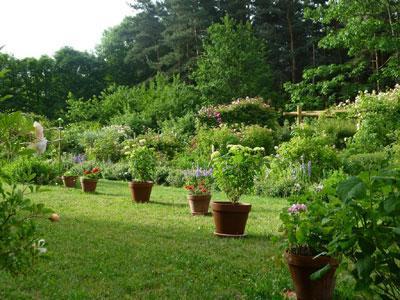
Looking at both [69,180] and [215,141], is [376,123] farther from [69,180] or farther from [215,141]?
[69,180]

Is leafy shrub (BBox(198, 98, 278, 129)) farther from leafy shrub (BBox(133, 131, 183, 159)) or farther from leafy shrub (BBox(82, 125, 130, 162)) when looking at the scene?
leafy shrub (BBox(82, 125, 130, 162))

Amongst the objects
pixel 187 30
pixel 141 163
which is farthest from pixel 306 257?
pixel 187 30

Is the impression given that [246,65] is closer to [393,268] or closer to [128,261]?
[128,261]

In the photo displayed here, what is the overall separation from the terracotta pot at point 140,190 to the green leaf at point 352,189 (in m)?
5.82

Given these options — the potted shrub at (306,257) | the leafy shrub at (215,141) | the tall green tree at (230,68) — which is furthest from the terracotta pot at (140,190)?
the tall green tree at (230,68)

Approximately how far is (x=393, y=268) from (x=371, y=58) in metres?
21.7

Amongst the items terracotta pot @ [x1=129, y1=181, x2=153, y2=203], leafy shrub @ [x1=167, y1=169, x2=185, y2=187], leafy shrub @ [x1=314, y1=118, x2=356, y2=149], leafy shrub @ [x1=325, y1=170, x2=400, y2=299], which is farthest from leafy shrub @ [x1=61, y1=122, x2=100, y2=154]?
leafy shrub @ [x1=325, y1=170, x2=400, y2=299]

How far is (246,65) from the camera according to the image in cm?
2066

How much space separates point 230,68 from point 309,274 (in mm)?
17678

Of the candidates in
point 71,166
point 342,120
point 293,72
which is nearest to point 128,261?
point 71,166

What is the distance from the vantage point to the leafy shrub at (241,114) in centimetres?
1568

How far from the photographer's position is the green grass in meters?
3.12

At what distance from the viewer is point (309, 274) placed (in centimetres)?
296

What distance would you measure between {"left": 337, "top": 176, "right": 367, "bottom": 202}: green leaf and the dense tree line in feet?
48.6
